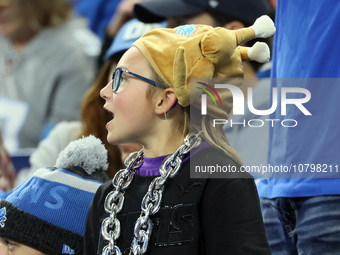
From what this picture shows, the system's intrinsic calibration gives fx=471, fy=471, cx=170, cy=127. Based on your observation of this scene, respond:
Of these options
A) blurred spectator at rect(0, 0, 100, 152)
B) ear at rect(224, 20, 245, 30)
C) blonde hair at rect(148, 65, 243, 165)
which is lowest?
blurred spectator at rect(0, 0, 100, 152)

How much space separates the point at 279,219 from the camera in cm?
141

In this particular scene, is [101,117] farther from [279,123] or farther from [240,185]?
[240,185]

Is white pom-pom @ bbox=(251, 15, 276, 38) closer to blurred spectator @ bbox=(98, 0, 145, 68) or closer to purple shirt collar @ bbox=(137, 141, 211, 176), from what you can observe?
purple shirt collar @ bbox=(137, 141, 211, 176)

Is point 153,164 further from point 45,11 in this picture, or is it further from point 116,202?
point 45,11

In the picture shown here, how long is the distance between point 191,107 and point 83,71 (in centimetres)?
259

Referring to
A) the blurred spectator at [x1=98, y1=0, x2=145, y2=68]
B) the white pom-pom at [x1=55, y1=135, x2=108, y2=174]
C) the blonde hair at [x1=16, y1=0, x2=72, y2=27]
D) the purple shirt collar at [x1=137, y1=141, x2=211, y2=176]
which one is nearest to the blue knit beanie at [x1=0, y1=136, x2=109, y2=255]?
the white pom-pom at [x1=55, y1=135, x2=108, y2=174]

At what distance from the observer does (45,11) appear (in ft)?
12.3

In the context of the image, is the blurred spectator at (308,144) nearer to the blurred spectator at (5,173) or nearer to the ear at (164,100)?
the ear at (164,100)

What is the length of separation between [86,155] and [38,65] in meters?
2.56

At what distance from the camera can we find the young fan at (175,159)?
1122mm

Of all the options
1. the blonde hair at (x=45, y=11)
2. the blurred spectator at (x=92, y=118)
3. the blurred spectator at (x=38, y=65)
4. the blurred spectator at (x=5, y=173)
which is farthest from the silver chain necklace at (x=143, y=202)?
the blonde hair at (x=45, y=11)

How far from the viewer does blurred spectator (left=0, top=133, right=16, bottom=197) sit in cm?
201

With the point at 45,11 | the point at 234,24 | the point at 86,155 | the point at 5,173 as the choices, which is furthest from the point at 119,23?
the point at 86,155

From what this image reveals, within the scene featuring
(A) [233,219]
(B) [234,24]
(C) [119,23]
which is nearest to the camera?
(A) [233,219]
